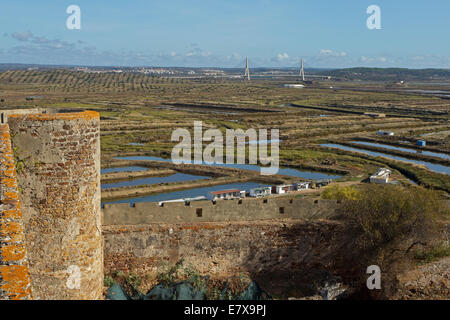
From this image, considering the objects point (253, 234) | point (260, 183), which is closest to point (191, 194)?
point (260, 183)

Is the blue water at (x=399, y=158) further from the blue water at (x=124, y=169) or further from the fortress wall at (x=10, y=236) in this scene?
the fortress wall at (x=10, y=236)

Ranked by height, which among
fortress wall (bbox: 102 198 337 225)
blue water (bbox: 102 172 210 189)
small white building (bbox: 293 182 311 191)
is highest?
fortress wall (bbox: 102 198 337 225)

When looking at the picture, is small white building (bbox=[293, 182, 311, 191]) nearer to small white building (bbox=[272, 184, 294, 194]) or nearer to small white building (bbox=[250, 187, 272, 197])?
small white building (bbox=[272, 184, 294, 194])

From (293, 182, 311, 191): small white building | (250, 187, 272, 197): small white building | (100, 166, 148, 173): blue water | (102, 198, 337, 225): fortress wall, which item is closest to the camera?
(102, 198, 337, 225): fortress wall

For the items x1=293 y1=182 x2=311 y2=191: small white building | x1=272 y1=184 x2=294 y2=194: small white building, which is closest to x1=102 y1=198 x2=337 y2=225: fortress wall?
x1=272 y1=184 x2=294 y2=194: small white building

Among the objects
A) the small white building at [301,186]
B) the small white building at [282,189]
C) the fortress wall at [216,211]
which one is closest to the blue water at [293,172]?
the small white building at [301,186]

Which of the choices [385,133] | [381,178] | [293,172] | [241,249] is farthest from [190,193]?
[385,133]

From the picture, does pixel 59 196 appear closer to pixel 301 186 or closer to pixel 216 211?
pixel 216 211
